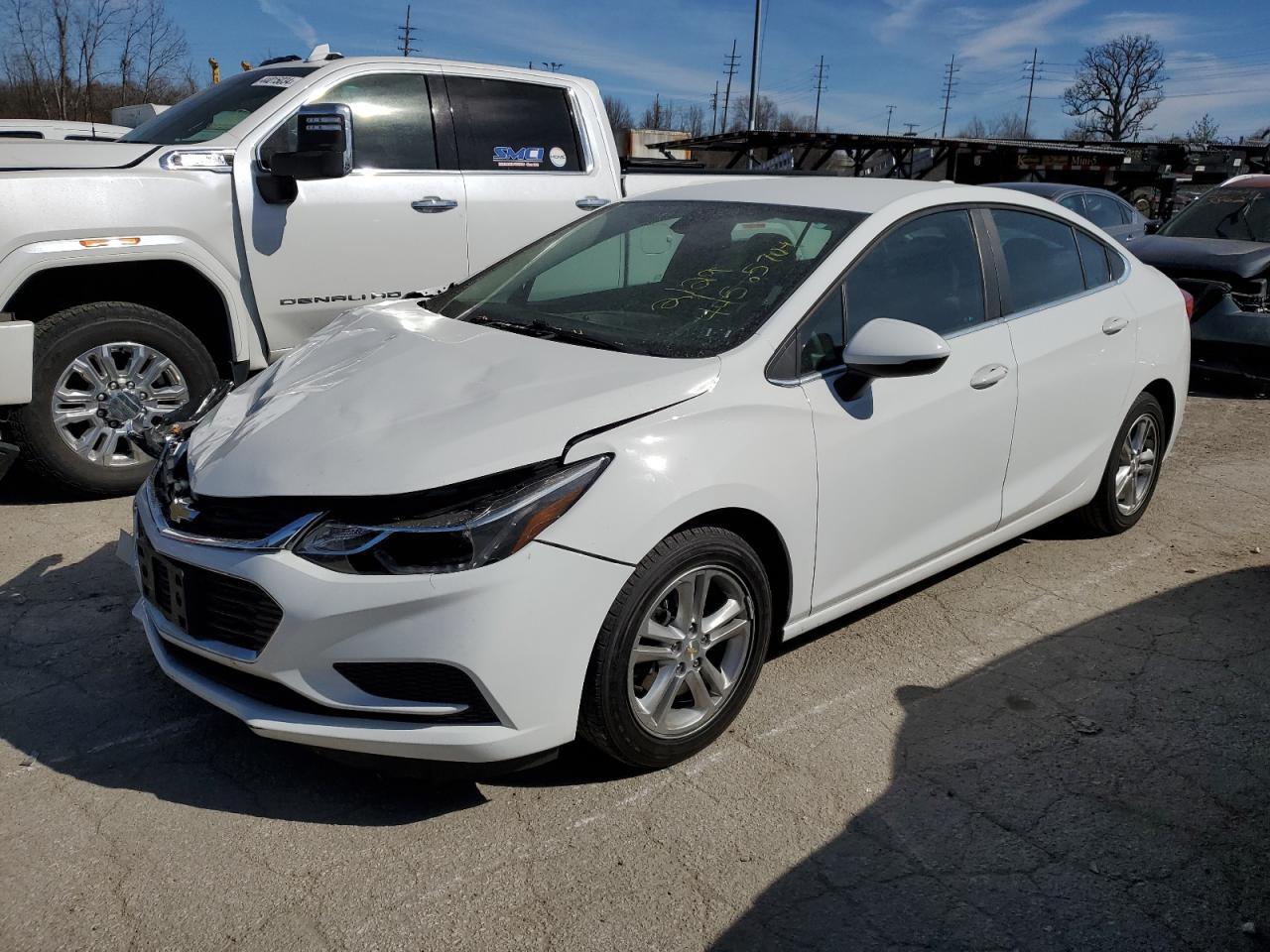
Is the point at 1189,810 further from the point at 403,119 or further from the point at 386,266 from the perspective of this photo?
the point at 403,119

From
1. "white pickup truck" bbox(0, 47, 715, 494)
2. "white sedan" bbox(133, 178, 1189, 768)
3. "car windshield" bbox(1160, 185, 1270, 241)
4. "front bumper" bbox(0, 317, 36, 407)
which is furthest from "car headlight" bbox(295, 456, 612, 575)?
"car windshield" bbox(1160, 185, 1270, 241)

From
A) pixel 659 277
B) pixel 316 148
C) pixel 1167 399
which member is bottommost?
pixel 1167 399

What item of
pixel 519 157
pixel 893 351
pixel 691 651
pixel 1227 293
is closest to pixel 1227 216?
pixel 1227 293

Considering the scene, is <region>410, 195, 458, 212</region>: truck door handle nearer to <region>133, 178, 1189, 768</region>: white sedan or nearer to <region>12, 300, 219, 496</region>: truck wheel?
<region>12, 300, 219, 496</region>: truck wheel

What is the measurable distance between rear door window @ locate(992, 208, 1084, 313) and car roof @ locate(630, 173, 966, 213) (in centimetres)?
31

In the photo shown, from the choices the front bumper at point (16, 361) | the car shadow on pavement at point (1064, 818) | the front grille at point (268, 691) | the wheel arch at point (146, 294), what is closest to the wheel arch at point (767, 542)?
the car shadow on pavement at point (1064, 818)

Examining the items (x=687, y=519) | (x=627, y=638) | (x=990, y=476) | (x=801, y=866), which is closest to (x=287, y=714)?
(x=627, y=638)

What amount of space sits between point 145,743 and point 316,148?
3.11 meters

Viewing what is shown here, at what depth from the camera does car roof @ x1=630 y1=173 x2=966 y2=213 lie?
150 inches

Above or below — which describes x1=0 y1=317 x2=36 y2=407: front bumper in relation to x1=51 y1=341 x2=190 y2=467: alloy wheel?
above

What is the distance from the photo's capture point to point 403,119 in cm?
592

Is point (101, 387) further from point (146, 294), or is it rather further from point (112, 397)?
point (146, 294)

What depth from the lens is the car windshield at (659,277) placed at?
338 cm

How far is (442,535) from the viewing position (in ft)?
8.55
